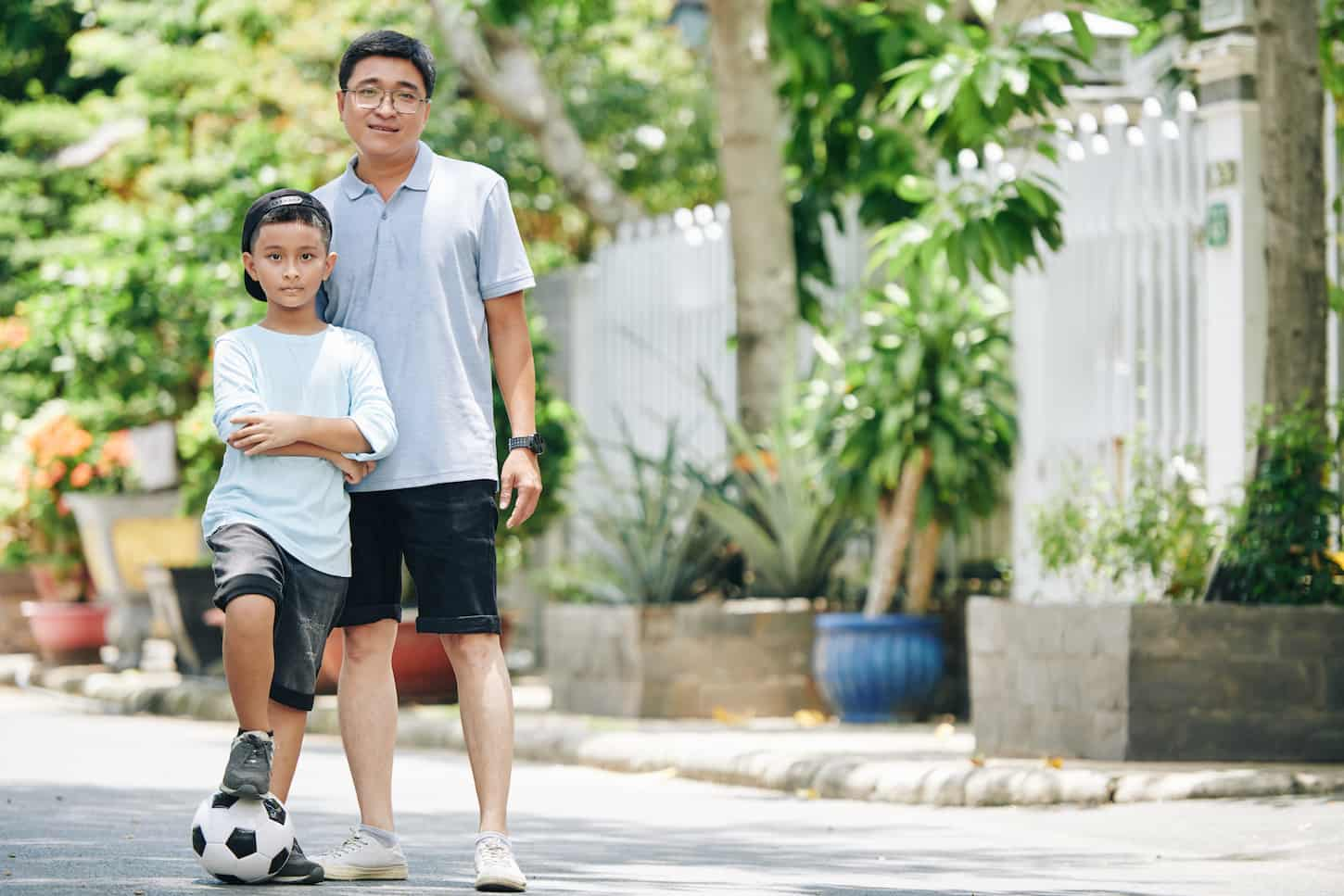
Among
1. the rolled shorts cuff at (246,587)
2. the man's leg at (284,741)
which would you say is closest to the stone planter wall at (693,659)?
the man's leg at (284,741)

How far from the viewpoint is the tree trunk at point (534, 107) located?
18078 mm

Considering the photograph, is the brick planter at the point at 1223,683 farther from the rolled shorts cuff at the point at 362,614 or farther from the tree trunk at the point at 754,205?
the tree trunk at the point at 754,205

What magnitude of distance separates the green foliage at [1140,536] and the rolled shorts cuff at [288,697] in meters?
4.70

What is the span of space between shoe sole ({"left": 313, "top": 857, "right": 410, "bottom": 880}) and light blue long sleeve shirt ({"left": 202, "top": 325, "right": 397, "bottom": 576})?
0.69 metres

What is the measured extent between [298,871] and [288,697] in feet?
1.28

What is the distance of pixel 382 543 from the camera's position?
5.77m

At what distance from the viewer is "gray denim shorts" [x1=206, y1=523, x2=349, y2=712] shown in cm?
536

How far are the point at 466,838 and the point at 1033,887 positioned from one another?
184 cm

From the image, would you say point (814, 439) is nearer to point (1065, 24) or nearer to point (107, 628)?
point (1065, 24)

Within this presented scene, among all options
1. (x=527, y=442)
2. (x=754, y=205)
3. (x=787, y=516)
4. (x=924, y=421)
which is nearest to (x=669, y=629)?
(x=787, y=516)

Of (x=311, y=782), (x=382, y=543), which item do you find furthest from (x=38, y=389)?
(x=382, y=543)

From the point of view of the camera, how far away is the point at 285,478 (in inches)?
217

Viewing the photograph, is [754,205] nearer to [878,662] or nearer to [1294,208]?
[878,662]

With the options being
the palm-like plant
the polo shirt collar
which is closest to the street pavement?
the polo shirt collar
